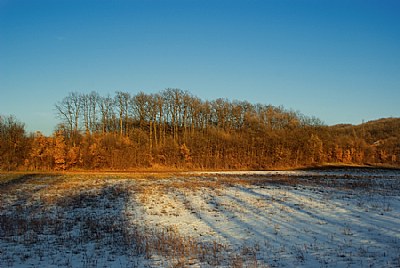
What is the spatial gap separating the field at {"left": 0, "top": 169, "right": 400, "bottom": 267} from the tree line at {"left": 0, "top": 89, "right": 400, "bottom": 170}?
2825 cm

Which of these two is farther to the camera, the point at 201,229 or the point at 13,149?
the point at 13,149

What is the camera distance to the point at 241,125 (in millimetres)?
73125

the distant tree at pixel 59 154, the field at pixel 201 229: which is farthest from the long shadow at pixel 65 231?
the distant tree at pixel 59 154

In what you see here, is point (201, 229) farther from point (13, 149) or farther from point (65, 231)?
point (13, 149)

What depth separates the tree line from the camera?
4853 centimetres

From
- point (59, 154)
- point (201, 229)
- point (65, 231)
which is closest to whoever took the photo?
point (65, 231)

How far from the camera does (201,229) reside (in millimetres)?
12742

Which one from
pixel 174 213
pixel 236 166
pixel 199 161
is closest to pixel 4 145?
pixel 199 161

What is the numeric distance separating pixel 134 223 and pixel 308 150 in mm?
53222

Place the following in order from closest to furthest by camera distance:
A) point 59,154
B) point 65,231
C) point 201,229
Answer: point 65,231, point 201,229, point 59,154

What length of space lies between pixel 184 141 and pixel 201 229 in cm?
4489

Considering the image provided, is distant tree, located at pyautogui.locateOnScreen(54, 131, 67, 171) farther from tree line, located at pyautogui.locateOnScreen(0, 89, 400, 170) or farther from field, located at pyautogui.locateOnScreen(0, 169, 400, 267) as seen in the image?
field, located at pyautogui.locateOnScreen(0, 169, 400, 267)

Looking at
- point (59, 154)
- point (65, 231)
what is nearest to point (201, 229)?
point (65, 231)

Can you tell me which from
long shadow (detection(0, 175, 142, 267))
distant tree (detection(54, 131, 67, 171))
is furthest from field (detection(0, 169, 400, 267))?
distant tree (detection(54, 131, 67, 171))
